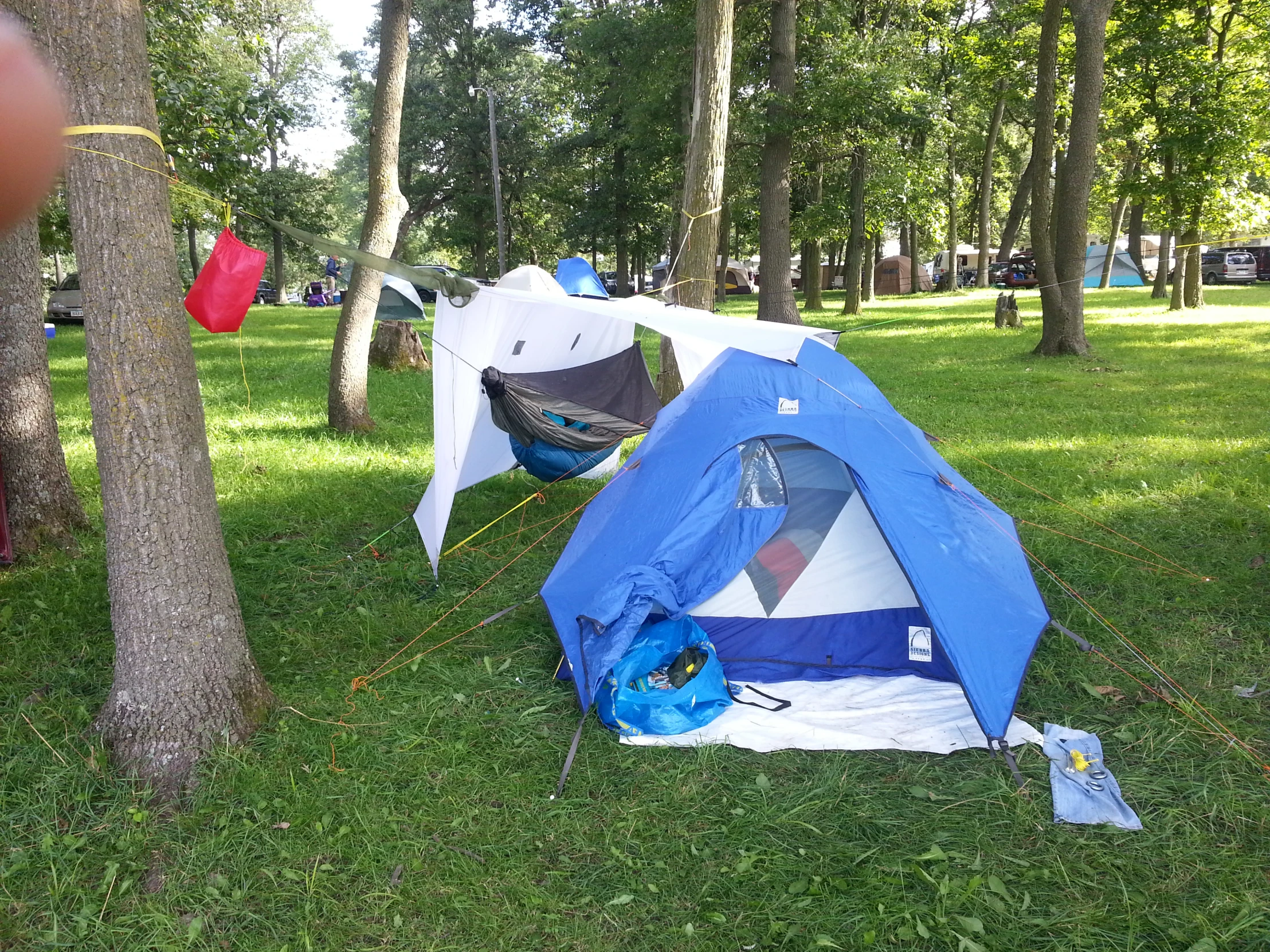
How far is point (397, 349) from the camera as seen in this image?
12.1 metres

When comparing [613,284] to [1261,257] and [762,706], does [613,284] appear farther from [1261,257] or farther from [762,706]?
[762,706]

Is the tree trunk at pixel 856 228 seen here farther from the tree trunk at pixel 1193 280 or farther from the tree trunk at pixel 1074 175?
the tree trunk at pixel 1193 280

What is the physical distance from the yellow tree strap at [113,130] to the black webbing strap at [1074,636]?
13.8ft

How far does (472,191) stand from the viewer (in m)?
25.9

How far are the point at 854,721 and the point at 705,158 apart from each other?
5171 mm

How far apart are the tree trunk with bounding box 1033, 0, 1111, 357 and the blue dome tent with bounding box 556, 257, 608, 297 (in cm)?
675

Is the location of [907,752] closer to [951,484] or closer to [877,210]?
[951,484]

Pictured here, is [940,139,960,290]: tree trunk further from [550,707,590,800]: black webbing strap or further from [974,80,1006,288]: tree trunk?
[550,707,590,800]: black webbing strap

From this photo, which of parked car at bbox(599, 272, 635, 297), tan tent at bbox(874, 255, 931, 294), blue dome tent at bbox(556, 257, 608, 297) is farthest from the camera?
tan tent at bbox(874, 255, 931, 294)

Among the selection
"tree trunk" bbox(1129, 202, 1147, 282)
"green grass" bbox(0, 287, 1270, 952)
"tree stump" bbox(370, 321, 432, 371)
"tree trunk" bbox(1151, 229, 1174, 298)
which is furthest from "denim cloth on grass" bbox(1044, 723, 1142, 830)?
"tree trunk" bbox(1129, 202, 1147, 282)

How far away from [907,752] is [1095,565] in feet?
7.38

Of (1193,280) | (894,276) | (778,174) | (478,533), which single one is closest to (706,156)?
(478,533)

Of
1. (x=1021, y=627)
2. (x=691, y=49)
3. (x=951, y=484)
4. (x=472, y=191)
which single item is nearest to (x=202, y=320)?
(x=951, y=484)

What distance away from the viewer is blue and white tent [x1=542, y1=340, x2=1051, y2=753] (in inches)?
149
